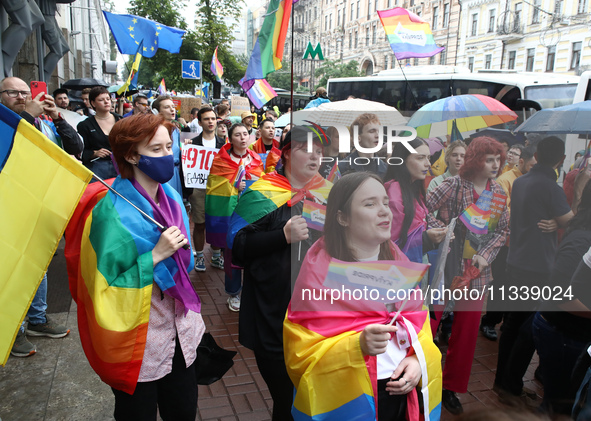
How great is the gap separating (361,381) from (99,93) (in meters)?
4.36

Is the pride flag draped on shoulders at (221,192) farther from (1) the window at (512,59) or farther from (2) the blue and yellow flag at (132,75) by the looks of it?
(1) the window at (512,59)

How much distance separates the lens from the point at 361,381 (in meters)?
1.77

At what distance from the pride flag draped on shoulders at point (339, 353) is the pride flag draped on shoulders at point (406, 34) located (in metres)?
6.80

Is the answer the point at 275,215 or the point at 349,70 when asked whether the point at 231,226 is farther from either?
the point at 349,70

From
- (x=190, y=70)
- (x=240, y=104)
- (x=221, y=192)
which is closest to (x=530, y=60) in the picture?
(x=190, y=70)

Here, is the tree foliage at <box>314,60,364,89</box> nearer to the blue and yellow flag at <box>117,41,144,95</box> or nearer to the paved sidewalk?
the blue and yellow flag at <box>117,41,144,95</box>

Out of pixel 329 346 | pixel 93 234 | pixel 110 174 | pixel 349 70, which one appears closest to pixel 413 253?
pixel 329 346

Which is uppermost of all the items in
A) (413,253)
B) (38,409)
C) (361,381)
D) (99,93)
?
(99,93)

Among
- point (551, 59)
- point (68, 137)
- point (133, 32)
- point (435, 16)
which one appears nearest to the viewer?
point (68, 137)

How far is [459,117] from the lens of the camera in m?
1.93

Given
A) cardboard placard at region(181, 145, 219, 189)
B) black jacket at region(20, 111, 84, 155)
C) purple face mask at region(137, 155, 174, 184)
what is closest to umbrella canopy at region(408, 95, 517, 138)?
purple face mask at region(137, 155, 174, 184)

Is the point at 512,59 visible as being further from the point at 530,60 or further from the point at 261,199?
the point at 261,199

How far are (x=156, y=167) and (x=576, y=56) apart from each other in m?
30.7

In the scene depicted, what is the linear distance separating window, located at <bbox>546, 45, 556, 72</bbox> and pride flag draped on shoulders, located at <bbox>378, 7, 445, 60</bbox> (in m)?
25.1
